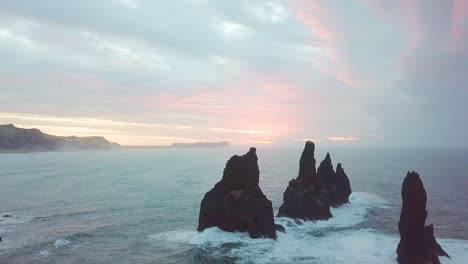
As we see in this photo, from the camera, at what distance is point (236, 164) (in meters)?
61.1

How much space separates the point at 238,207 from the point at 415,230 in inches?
927

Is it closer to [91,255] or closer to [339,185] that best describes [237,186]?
[91,255]

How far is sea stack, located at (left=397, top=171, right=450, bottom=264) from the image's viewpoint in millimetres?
43938

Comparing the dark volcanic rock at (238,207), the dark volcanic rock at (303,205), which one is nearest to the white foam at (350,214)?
the dark volcanic rock at (303,205)

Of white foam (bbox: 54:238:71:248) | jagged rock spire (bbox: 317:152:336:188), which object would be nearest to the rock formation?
jagged rock spire (bbox: 317:152:336:188)

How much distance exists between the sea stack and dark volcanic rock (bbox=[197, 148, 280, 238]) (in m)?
18.0

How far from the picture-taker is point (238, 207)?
5744cm

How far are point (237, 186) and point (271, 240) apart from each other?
32.6ft

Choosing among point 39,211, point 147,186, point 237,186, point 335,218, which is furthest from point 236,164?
point 147,186

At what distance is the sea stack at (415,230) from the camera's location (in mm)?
43938

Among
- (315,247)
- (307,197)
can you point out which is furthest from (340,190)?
(315,247)

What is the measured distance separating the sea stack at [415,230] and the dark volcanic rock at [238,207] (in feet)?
58.9

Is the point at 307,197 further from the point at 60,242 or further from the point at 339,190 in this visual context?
the point at 60,242

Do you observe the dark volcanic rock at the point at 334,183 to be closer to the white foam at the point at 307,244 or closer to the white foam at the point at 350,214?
the white foam at the point at 350,214
